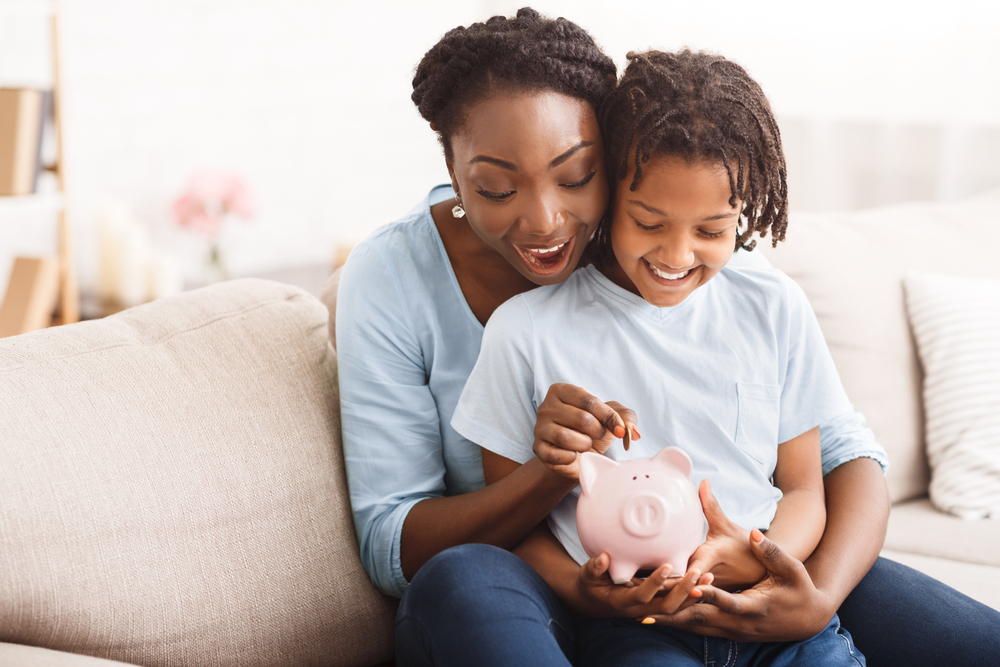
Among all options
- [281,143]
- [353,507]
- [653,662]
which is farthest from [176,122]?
[653,662]

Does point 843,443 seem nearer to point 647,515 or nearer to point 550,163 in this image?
point 647,515

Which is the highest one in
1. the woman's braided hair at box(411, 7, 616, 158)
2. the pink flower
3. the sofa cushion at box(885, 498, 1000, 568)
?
the woman's braided hair at box(411, 7, 616, 158)

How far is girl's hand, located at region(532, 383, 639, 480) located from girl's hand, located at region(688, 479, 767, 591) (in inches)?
4.6

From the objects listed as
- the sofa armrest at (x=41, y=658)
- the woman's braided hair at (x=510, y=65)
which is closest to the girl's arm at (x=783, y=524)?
the woman's braided hair at (x=510, y=65)

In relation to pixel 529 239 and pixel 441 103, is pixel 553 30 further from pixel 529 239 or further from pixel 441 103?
pixel 529 239

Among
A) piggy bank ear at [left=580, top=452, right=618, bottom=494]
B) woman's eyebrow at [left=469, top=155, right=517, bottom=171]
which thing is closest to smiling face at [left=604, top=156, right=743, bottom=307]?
woman's eyebrow at [left=469, top=155, right=517, bottom=171]

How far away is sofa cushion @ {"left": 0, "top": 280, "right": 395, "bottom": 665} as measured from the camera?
941mm

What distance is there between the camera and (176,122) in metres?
3.21

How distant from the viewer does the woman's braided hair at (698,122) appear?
95 cm

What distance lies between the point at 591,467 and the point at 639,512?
7 centimetres

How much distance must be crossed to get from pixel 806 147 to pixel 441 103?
2147 mm

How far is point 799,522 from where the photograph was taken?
1.07m

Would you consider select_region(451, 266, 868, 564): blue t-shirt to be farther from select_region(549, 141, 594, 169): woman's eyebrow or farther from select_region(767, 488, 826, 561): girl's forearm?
select_region(549, 141, 594, 169): woman's eyebrow

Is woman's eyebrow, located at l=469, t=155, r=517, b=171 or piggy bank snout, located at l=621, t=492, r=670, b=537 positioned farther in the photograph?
woman's eyebrow, located at l=469, t=155, r=517, b=171
